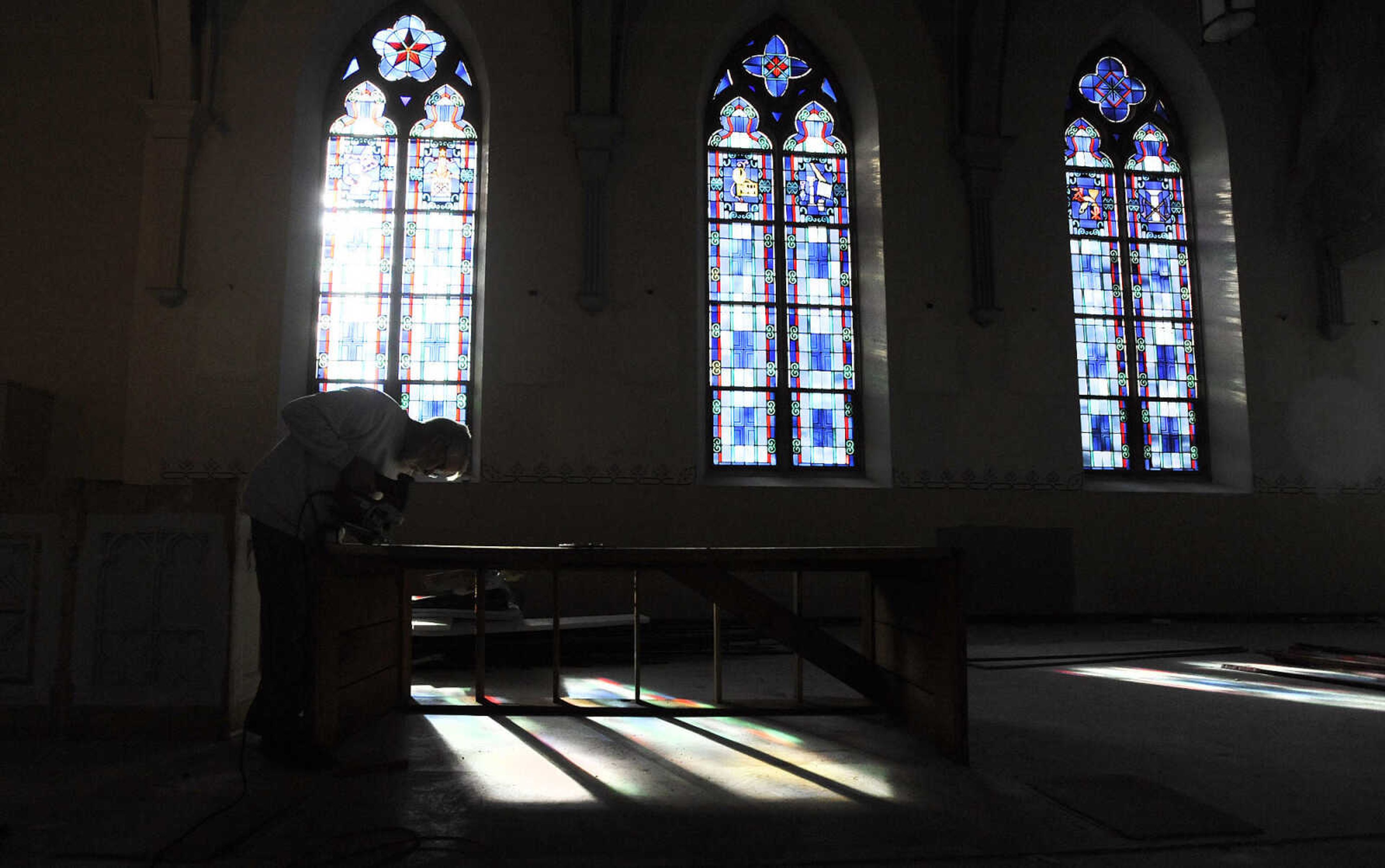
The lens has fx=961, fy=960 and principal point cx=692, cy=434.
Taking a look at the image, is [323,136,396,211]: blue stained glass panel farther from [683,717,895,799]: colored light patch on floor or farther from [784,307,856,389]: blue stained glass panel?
[683,717,895,799]: colored light patch on floor

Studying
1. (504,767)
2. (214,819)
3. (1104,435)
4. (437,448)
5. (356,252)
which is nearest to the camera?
(214,819)

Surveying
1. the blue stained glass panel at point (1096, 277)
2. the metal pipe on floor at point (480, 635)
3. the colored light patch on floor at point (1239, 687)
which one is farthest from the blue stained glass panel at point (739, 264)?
the metal pipe on floor at point (480, 635)

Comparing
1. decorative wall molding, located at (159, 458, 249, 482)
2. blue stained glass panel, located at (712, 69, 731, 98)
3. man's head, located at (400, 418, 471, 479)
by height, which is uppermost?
blue stained glass panel, located at (712, 69, 731, 98)

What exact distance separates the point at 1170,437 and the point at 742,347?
4513mm

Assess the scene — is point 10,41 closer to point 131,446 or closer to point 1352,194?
point 131,446

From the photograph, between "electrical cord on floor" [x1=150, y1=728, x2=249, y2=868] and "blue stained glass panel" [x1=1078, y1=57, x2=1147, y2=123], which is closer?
"electrical cord on floor" [x1=150, y1=728, x2=249, y2=868]

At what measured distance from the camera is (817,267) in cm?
950

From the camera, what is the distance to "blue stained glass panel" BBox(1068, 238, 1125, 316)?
32.2 ft

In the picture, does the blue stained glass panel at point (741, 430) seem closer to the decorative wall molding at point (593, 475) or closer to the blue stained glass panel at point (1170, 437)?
the decorative wall molding at point (593, 475)

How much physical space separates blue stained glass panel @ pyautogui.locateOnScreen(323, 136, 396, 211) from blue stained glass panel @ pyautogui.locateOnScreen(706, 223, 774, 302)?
3.10 metres

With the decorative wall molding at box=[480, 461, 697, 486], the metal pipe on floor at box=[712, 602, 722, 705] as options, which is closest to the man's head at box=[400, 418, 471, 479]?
the metal pipe on floor at box=[712, 602, 722, 705]

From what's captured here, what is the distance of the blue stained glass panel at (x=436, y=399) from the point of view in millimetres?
8781

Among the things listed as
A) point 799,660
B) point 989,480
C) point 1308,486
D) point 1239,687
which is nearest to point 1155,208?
point 1308,486

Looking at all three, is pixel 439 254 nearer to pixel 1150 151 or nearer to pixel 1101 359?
pixel 1101 359
